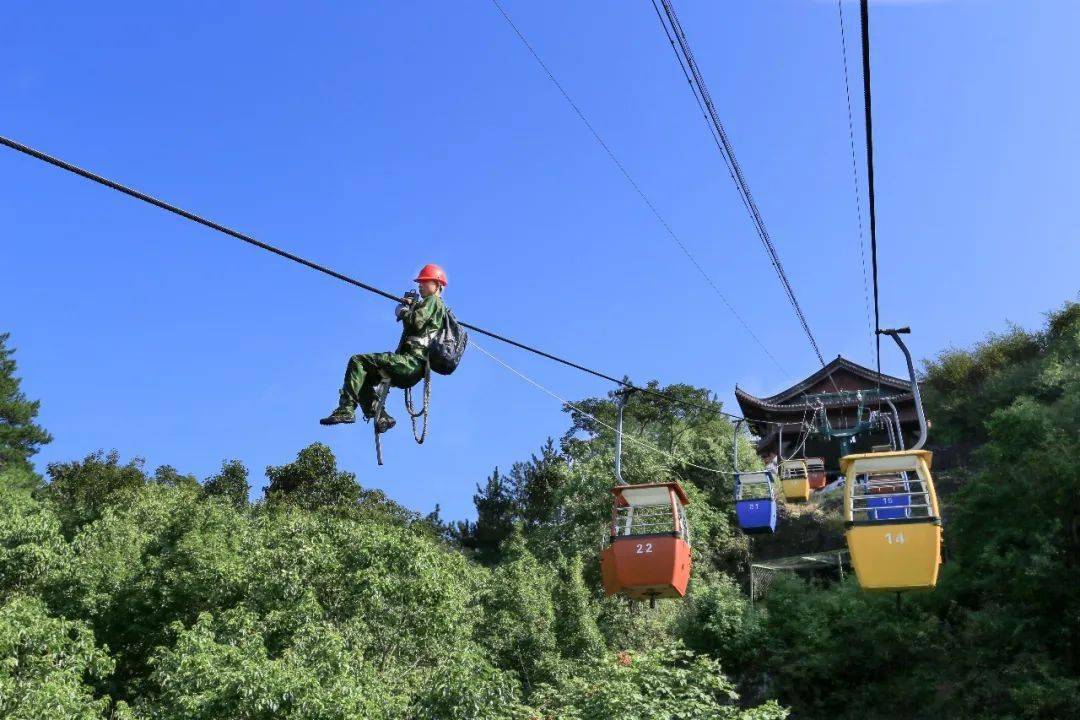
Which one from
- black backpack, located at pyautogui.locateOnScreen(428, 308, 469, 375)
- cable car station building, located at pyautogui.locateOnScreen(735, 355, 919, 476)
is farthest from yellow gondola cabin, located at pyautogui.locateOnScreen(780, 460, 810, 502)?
black backpack, located at pyautogui.locateOnScreen(428, 308, 469, 375)

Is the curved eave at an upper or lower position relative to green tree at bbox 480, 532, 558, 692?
upper

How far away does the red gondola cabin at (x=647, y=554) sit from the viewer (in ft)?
37.7

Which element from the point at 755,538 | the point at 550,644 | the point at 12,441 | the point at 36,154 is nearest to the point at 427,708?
the point at 550,644

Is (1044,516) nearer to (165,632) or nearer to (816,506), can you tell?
(816,506)

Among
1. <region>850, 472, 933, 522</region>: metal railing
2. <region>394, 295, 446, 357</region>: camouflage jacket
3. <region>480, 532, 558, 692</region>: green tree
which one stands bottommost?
<region>480, 532, 558, 692</region>: green tree

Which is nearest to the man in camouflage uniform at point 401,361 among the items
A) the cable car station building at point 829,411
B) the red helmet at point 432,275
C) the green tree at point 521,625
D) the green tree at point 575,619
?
the red helmet at point 432,275

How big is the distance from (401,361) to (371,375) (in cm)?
21

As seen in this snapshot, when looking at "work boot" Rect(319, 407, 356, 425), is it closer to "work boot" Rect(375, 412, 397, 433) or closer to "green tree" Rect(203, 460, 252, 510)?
"work boot" Rect(375, 412, 397, 433)

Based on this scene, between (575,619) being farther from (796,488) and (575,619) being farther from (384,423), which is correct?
(384,423)

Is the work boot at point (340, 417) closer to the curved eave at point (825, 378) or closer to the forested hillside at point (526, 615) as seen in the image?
the forested hillside at point (526, 615)

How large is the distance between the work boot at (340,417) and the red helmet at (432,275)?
3.69 feet

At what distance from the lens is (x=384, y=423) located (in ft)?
20.5

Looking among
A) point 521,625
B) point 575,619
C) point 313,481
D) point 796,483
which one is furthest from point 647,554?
point 313,481

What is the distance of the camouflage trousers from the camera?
238 inches
